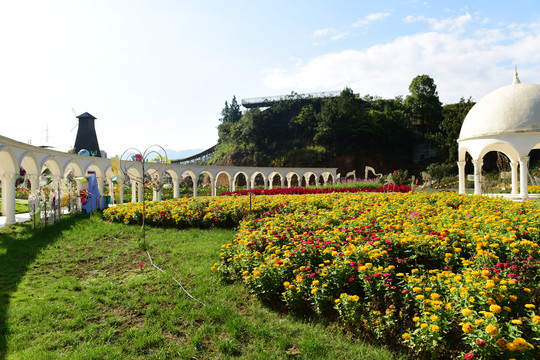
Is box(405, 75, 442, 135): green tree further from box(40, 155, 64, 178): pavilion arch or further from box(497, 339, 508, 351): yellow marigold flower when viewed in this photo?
box(497, 339, 508, 351): yellow marigold flower

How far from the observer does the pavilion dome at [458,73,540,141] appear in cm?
1308

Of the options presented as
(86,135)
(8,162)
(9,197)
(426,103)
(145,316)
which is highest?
(426,103)

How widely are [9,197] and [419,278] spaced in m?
14.9

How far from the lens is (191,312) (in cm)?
430

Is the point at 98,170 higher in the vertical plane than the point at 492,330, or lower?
higher

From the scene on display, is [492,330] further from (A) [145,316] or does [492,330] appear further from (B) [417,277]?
(A) [145,316]

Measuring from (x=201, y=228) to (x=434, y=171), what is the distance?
85.3ft

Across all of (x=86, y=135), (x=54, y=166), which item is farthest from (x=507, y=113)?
(x=86, y=135)

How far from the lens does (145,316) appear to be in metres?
4.35

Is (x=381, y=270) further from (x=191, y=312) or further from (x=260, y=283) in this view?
(x=191, y=312)

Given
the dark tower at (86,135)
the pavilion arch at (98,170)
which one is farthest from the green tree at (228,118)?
the pavilion arch at (98,170)

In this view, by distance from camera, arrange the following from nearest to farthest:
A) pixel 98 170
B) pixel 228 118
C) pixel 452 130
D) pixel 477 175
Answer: pixel 477 175 → pixel 98 170 → pixel 452 130 → pixel 228 118

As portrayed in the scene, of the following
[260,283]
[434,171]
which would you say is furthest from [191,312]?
[434,171]

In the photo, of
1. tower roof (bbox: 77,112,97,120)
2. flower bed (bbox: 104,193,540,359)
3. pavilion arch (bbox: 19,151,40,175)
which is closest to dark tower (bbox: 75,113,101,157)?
tower roof (bbox: 77,112,97,120)
